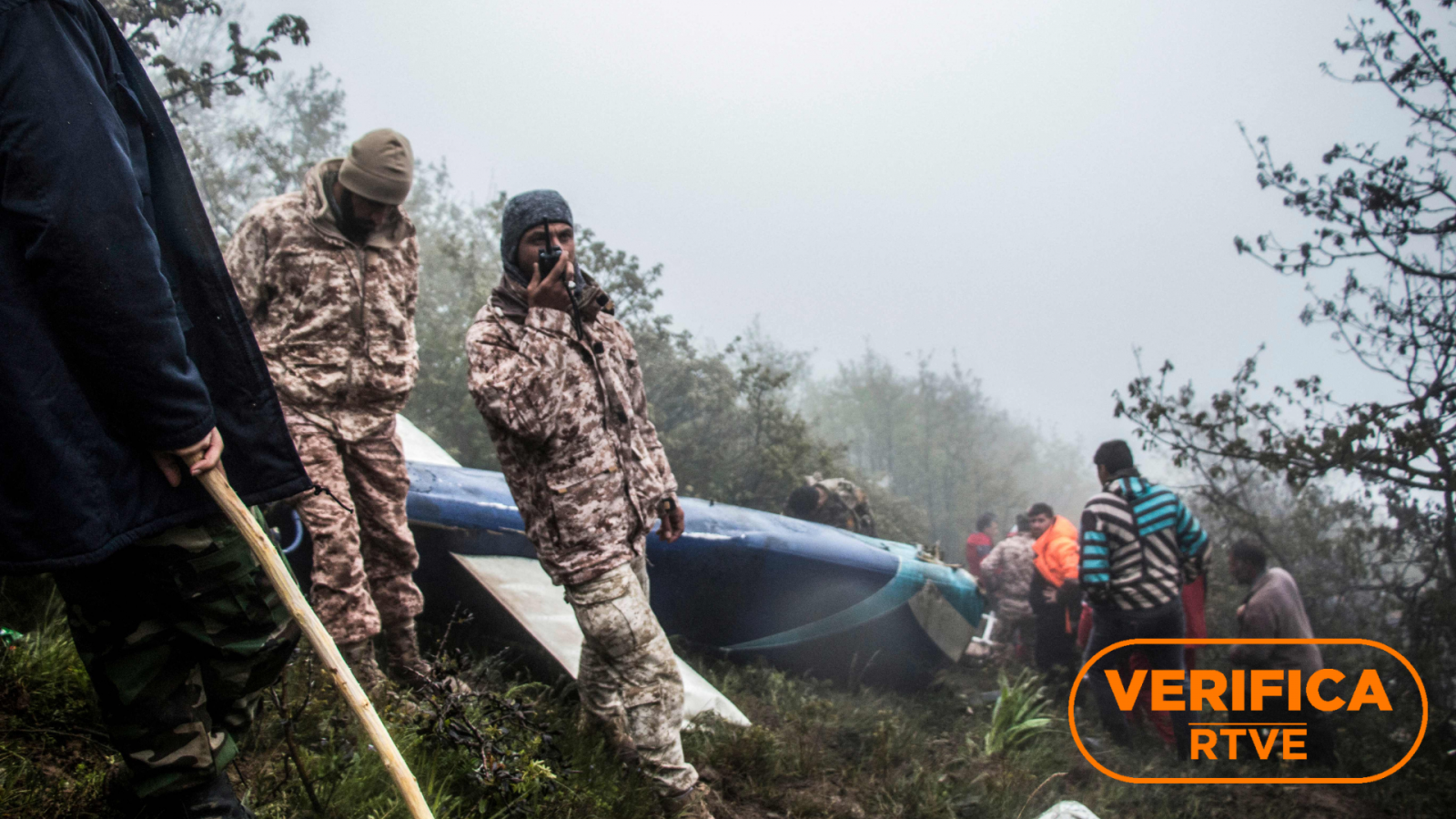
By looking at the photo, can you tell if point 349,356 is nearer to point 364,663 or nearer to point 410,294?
point 410,294

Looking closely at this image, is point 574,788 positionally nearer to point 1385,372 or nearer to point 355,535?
point 355,535

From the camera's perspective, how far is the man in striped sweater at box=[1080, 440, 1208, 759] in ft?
17.5

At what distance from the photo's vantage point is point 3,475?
4.12 feet

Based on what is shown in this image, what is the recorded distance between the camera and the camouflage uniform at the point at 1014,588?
8781 mm

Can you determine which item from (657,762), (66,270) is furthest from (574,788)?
(66,270)

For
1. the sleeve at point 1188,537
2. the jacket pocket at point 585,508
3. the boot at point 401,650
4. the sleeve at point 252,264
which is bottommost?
the boot at point 401,650

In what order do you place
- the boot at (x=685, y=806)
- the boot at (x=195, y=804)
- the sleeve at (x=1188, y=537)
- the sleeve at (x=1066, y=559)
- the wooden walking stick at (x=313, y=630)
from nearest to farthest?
the wooden walking stick at (x=313, y=630) → the boot at (x=195, y=804) → the boot at (x=685, y=806) → the sleeve at (x=1188, y=537) → the sleeve at (x=1066, y=559)

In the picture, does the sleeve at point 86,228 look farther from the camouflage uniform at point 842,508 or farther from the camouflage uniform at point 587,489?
the camouflage uniform at point 842,508

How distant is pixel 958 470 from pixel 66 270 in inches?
1296

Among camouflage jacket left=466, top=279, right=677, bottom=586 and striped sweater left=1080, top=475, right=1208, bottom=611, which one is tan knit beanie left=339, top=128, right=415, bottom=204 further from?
striped sweater left=1080, top=475, right=1208, bottom=611

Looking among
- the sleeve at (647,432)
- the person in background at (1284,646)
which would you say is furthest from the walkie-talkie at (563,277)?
the person in background at (1284,646)

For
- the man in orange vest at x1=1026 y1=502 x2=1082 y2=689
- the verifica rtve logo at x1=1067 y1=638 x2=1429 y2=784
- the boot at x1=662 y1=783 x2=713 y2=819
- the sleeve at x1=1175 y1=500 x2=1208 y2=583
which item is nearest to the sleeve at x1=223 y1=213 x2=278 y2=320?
the boot at x1=662 y1=783 x2=713 y2=819

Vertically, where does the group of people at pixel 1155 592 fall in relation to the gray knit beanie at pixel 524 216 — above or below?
below

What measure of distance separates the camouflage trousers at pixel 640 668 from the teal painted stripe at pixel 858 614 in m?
2.74
